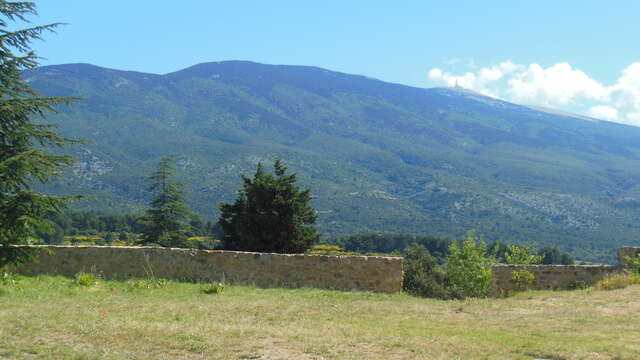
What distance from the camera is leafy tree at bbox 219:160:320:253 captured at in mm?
26609

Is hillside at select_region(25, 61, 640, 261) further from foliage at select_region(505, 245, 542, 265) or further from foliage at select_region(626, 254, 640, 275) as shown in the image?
foliage at select_region(626, 254, 640, 275)

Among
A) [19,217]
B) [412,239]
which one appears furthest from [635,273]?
[412,239]

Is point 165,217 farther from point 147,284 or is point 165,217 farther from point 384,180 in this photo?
point 384,180

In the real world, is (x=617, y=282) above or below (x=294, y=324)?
above

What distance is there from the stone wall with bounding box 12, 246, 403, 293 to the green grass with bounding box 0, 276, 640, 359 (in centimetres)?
53

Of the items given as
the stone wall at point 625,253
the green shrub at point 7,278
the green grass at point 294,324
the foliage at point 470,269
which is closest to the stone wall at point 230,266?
the green grass at point 294,324

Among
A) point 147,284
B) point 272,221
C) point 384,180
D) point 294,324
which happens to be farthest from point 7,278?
point 384,180

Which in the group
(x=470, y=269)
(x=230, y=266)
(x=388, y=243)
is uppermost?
(x=230, y=266)

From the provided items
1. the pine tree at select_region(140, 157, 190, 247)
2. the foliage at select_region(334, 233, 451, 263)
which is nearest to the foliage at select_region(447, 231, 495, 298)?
the pine tree at select_region(140, 157, 190, 247)

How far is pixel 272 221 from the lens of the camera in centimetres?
2672

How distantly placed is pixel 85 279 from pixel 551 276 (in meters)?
11.7

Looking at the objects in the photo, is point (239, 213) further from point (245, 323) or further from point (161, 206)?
point (245, 323)

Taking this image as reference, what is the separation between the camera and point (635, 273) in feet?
51.2

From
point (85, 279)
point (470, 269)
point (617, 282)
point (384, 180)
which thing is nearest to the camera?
point (85, 279)
